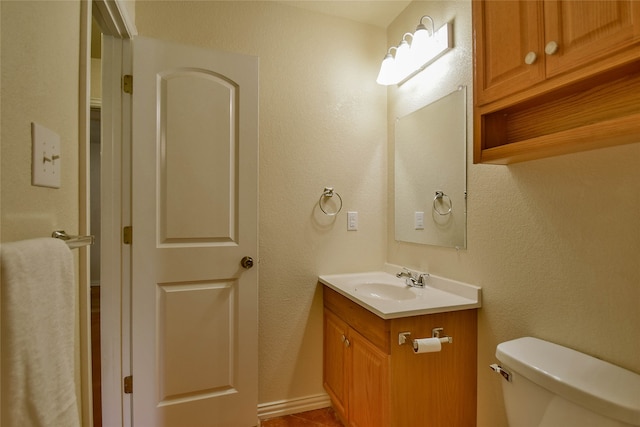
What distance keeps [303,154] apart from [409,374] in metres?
1.32

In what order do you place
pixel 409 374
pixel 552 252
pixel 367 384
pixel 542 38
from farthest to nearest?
pixel 367 384 → pixel 409 374 → pixel 552 252 → pixel 542 38

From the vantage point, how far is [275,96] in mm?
1909

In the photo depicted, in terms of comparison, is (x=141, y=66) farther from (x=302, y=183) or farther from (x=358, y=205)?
(x=358, y=205)

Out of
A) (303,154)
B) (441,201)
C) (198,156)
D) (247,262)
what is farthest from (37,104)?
(441,201)

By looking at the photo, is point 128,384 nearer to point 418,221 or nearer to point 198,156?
point 198,156

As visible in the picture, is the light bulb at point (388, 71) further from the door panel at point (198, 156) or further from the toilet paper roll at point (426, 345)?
the toilet paper roll at point (426, 345)

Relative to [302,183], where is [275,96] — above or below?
above

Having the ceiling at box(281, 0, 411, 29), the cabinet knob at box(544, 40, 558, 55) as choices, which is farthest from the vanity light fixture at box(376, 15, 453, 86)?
the cabinet knob at box(544, 40, 558, 55)

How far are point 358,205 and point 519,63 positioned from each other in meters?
1.23

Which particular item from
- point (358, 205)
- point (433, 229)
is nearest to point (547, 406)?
point (433, 229)

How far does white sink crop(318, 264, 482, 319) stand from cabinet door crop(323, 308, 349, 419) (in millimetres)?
218

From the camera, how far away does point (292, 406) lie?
1.92 meters

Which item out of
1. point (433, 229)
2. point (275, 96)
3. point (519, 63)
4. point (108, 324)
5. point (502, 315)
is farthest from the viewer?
point (275, 96)

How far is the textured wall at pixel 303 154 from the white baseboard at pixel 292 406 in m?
0.04
